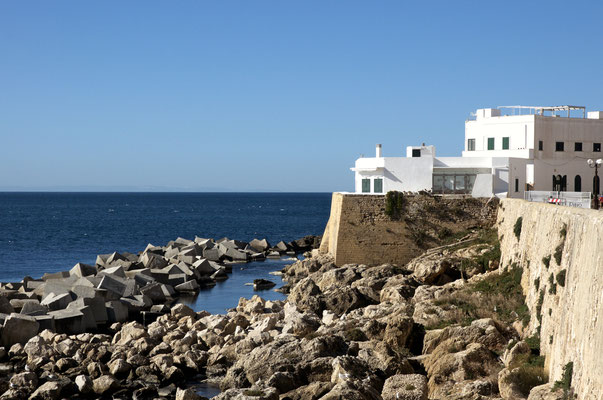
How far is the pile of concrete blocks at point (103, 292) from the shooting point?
25969 millimetres

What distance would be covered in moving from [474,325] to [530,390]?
4989 millimetres

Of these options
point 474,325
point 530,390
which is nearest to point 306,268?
point 474,325

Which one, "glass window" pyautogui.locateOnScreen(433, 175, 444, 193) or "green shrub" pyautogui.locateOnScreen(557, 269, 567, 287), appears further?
"glass window" pyautogui.locateOnScreen(433, 175, 444, 193)

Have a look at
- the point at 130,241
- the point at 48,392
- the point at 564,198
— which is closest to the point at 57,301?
the point at 48,392

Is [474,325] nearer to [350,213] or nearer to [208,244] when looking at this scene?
[350,213]

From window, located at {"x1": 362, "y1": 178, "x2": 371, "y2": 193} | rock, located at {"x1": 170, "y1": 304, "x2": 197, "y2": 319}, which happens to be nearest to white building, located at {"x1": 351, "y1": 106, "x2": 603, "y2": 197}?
window, located at {"x1": 362, "y1": 178, "x2": 371, "y2": 193}

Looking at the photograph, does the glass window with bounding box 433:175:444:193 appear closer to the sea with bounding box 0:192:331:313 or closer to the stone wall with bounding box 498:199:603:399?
the sea with bounding box 0:192:331:313

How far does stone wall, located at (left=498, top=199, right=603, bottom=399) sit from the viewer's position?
13.0 meters

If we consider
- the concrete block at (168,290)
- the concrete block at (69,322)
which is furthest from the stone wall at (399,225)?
the concrete block at (69,322)

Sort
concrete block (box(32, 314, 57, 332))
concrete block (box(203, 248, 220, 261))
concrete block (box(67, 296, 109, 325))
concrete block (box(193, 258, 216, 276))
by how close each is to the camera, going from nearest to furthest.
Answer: concrete block (box(32, 314, 57, 332)) < concrete block (box(67, 296, 109, 325)) < concrete block (box(193, 258, 216, 276)) < concrete block (box(203, 248, 220, 261))

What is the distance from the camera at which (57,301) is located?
2834 centimetres

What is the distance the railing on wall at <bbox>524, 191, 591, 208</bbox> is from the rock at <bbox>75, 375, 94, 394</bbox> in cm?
1494

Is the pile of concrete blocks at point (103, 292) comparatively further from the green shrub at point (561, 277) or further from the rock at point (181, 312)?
the green shrub at point (561, 277)

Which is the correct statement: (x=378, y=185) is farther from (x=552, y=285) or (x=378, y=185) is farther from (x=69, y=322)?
(x=552, y=285)
